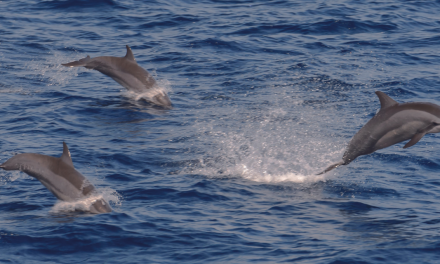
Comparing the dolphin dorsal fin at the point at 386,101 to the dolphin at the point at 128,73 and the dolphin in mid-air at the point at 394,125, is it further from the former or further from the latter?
the dolphin at the point at 128,73

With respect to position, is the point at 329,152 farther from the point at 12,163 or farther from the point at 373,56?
the point at 373,56

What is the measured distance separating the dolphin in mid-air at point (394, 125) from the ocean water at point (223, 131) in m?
1.08

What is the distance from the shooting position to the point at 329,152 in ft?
47.6

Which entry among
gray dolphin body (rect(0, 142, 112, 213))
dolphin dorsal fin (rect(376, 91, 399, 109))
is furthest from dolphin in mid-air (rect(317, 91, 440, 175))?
gray dolphin body (rect(0, 142, 112, 213))

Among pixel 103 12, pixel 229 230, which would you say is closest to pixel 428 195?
pixel 229 230

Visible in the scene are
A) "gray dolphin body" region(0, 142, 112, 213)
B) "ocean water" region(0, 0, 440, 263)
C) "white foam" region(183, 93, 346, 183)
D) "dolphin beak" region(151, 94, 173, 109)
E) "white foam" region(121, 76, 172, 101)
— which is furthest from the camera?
"white foam" region(121, 76, 172, 101)

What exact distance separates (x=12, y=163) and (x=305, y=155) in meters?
6.44

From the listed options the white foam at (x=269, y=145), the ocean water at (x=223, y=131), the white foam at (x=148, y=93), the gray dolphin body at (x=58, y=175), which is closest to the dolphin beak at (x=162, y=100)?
the white foam at (x=148, y=93)

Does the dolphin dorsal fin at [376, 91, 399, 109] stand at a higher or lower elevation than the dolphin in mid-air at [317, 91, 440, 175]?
higher

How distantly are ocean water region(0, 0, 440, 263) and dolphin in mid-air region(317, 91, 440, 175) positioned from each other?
3.55 feet

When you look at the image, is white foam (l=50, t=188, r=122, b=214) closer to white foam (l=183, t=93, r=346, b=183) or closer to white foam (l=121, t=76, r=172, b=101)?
white foam (l=183, t=93, r=346, b=183)

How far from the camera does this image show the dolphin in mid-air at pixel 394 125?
1120 centimetres

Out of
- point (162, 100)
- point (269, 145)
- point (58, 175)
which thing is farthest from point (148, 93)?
point (58, 175)

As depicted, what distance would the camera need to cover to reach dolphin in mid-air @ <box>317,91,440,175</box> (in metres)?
11.2
